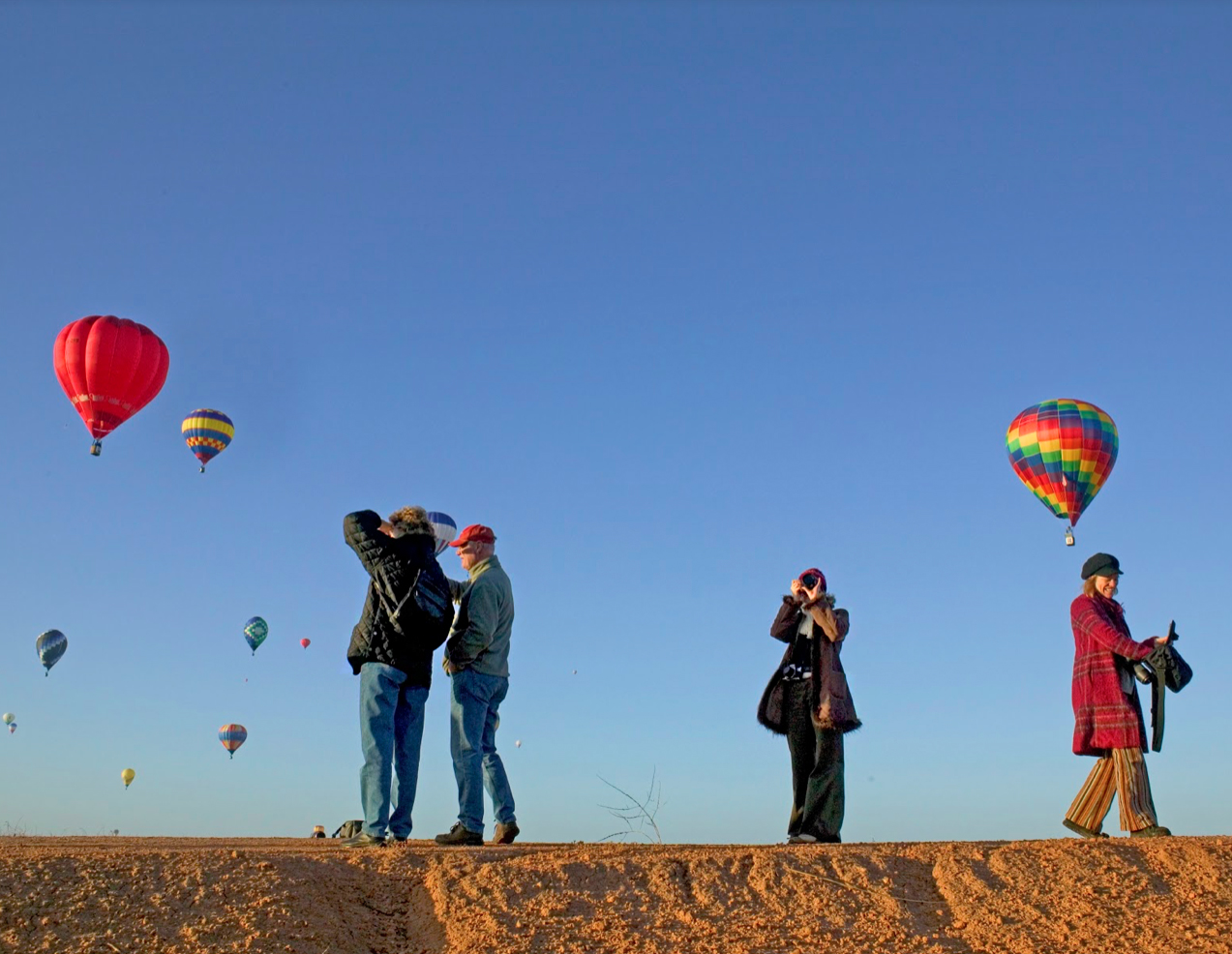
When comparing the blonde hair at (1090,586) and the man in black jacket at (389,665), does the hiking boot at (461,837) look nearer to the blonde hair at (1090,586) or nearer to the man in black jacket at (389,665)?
the man in black jacket at (389,665)

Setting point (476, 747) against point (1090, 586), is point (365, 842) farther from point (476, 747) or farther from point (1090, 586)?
point (1090, 586)

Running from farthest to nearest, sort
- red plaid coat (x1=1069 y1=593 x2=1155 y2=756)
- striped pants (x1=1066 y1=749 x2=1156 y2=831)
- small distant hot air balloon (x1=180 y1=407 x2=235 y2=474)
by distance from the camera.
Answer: small distant hot air balloon (x1=180 y1=407 x2=235 y2=474), red plaid coat (x1=1069 y1=593 x2=1155 y2=756), striped pants (x1=1066 y1=749 x2=1156 y2=831)

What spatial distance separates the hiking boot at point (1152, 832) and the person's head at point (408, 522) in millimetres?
5297

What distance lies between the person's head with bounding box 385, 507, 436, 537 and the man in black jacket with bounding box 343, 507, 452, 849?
0.01 metres

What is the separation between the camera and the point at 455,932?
19.7 ft

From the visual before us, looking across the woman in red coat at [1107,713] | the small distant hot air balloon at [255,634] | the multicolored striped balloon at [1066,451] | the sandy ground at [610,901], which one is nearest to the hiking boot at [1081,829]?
the woman in red coat at [1107,713]

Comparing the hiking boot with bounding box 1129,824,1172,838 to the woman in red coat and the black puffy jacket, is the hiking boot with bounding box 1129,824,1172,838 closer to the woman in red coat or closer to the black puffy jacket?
the woman in red coat

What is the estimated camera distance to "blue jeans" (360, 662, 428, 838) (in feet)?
25.3

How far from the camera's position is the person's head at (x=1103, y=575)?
923 centimetres

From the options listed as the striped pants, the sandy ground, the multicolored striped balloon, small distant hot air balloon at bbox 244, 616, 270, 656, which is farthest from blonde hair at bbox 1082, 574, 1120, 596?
small distant hot air balloon at bbox 244, 616, 270, 656

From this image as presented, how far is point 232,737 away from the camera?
46500 mm

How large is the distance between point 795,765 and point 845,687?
0.71 metres

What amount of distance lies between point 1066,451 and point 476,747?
19471 millimetres

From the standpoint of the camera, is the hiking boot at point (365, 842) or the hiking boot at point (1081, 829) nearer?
the hiking boot at point (365, 842)
